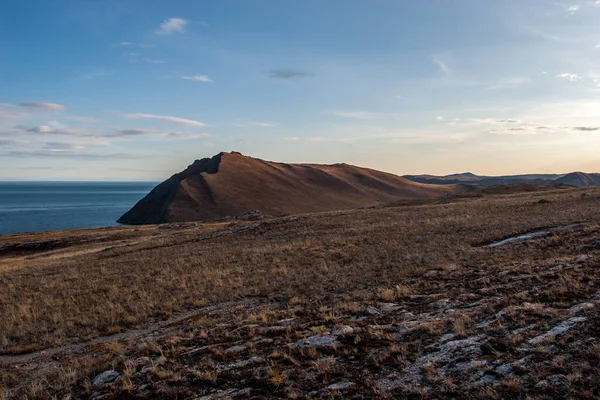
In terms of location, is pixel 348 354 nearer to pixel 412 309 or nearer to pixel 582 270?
pixel 412 309

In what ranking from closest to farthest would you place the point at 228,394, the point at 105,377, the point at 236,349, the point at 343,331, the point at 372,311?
the point at 228,394
the point at 105,377
the point at 236,349
the point at 343,331
the point at 372,311

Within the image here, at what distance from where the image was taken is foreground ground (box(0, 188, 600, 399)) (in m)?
6.39

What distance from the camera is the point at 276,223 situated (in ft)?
138

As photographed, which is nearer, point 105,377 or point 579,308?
point 105,377

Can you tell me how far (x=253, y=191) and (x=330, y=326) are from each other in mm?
130790

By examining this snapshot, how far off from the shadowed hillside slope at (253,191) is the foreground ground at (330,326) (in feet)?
335

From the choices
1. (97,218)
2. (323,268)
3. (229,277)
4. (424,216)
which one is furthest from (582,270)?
(97,218)

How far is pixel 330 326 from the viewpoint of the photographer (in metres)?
9.23

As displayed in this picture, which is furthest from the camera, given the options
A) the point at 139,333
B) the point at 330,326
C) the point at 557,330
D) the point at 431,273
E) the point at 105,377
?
the point at 431,273

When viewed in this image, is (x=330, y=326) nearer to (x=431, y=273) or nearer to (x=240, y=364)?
(x=240, y=364)

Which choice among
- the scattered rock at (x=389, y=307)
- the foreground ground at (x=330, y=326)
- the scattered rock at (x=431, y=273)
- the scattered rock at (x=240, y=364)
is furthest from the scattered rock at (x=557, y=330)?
the scattered rock at (x=431, y=273)

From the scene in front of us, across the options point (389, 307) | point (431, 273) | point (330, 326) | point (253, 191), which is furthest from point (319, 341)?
point (253, 191)

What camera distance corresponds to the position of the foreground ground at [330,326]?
6.39m

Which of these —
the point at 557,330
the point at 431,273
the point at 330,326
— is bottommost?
the point at 330,326
